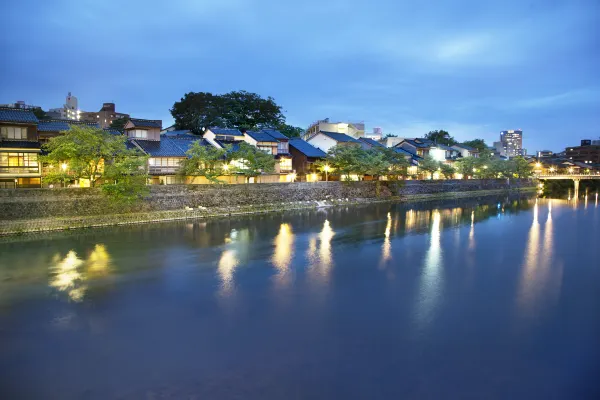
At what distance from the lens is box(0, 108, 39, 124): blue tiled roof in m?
26.2

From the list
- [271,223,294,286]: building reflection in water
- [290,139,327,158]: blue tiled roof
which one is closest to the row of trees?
[290,139,327,158]: blue tiled roof

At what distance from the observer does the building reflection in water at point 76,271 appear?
501 inches

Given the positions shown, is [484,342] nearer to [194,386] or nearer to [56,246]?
[194,386]

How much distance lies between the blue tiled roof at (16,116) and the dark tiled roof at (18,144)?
1.36 metres

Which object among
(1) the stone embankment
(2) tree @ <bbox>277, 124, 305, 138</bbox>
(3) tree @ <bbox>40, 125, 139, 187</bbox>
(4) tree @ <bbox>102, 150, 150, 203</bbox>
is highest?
(2) tree @ <bbox>277, 124, 305, 138</bbox>

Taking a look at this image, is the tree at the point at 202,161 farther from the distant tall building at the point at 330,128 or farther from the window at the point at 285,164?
the distant tall building at the point at 330,128

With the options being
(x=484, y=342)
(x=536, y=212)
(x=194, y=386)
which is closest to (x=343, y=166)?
(x=536, y=212)

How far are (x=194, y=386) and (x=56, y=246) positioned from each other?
48.0 feet

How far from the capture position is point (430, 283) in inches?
534

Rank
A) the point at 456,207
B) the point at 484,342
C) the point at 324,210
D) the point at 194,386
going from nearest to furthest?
the point at 194,386 < the point at 484,342 < the point at 324,210 < the point at 456,207

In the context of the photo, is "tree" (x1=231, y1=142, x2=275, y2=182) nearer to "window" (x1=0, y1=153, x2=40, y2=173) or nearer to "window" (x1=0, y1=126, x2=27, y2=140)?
"window" (x1=0, y1=153, x2=40, y2=173)

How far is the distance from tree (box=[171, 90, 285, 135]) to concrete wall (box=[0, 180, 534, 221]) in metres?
16.3

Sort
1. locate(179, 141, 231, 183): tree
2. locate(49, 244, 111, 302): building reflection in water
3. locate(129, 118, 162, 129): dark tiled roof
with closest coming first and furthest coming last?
locate(49, 244, 111, 302): building reflection in water → locate(179, 141, 231, 183): tree → locate(129, 118, 162, 129): dark tiled roof

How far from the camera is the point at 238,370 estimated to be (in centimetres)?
791
